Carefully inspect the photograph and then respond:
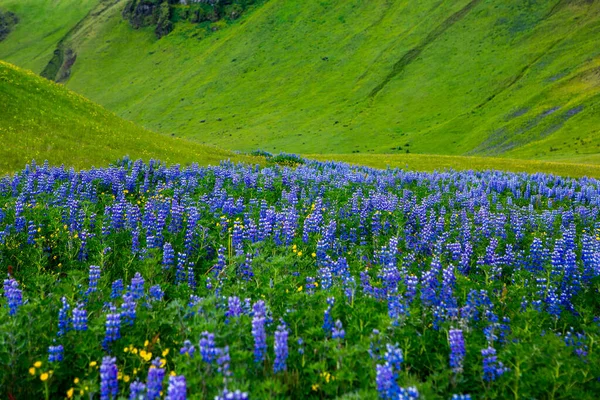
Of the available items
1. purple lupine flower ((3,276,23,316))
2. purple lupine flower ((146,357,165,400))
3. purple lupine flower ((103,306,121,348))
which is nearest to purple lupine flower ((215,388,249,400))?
purple lupine flower ((146,357,165,400))

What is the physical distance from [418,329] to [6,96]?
27.6 meters

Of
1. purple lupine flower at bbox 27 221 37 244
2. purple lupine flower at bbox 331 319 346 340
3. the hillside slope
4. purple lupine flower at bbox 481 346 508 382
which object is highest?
purple lupine flower at bbox 27 221 37 244

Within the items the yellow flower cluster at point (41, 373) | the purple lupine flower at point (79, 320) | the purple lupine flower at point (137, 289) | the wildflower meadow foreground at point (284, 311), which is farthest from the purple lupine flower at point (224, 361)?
the purple lupine flower at point (137, 289)

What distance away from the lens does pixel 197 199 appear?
1202cm

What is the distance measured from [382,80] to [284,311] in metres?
121

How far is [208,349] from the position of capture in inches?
151

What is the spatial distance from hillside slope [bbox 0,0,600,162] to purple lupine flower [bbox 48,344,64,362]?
61.0 m

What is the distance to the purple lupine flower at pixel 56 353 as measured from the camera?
416cm

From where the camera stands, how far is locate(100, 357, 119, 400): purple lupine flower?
3.76 meters

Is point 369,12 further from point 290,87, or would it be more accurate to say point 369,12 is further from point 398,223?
point 398,223

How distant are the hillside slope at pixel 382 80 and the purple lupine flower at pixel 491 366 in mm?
58922

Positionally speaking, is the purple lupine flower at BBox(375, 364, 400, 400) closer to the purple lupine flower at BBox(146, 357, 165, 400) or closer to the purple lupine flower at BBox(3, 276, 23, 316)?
the purple lupine flower at BBox(146, 357, 165, 400)

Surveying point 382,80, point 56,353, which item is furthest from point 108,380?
point 382,80

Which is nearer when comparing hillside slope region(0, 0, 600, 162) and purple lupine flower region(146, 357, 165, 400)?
purple lupine flower region(146, 357, 165, 400)
